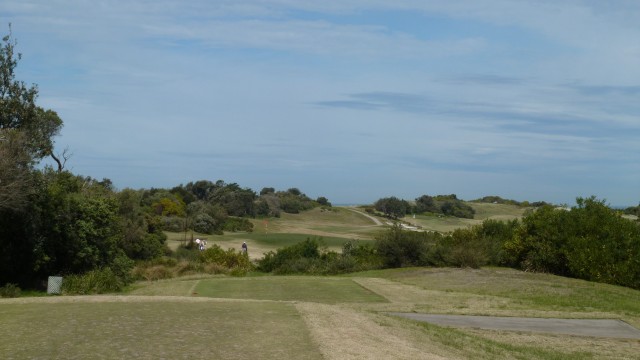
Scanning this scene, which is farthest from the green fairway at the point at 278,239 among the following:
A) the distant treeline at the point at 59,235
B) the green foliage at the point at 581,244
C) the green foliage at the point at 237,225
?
the distant treeline at the point at 59,235

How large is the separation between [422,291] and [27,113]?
19189 mm

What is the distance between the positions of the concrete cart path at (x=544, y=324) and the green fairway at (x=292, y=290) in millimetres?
5610

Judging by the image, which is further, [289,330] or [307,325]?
[307,325]

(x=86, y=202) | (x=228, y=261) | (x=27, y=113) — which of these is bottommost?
(x=228, y=261)

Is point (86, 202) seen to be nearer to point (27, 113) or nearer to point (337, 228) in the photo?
point (27, 113)

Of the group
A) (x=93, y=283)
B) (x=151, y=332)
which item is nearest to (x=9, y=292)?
(x=93, y=283)

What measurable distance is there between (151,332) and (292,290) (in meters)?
16.3

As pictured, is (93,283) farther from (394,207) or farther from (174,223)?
(394,207)

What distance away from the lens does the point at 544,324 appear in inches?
757

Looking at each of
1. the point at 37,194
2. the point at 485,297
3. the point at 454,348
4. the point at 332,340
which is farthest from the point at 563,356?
the point at 37,194

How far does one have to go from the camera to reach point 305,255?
1820 inches

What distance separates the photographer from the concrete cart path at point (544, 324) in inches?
712

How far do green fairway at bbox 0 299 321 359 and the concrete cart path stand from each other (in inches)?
191

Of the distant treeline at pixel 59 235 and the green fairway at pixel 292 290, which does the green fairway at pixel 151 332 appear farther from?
the distant treeline at pixel 59 235
